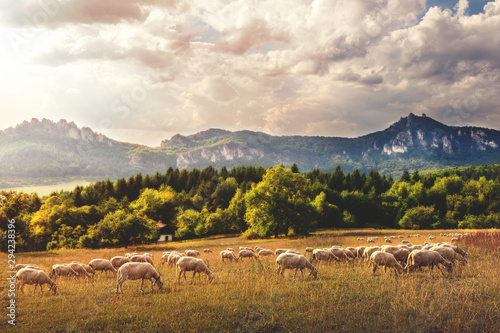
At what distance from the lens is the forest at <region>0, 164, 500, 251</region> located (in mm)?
55188

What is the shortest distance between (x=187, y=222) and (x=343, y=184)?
54958 millimetres

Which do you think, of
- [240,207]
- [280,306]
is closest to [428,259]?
[280,306]

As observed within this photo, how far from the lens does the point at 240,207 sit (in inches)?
3258

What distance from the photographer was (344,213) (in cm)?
9062

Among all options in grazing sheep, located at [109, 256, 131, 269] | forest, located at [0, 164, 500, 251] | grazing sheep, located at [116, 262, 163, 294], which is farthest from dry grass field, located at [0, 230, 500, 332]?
forest, located at [0, 164, 500, 251]

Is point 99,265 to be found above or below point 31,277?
below

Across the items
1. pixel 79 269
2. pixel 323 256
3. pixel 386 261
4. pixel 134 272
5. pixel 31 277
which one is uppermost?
pixel 134 272

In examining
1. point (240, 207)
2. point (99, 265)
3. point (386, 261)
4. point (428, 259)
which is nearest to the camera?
point (428, 259)

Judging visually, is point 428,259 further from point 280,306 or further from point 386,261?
point 280,306

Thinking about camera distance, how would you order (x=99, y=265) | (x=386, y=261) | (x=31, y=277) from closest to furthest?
(x=31, y=277) → (x=386, y=261) → (x=99, y=265)

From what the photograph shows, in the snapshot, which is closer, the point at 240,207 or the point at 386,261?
the point at 386,261

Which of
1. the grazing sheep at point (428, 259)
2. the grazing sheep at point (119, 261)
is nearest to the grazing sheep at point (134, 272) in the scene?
the grazing sheep at point (119, 261)

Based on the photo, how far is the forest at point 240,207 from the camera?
55.2m

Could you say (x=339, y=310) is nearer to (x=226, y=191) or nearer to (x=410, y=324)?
(x=410, y=324)
